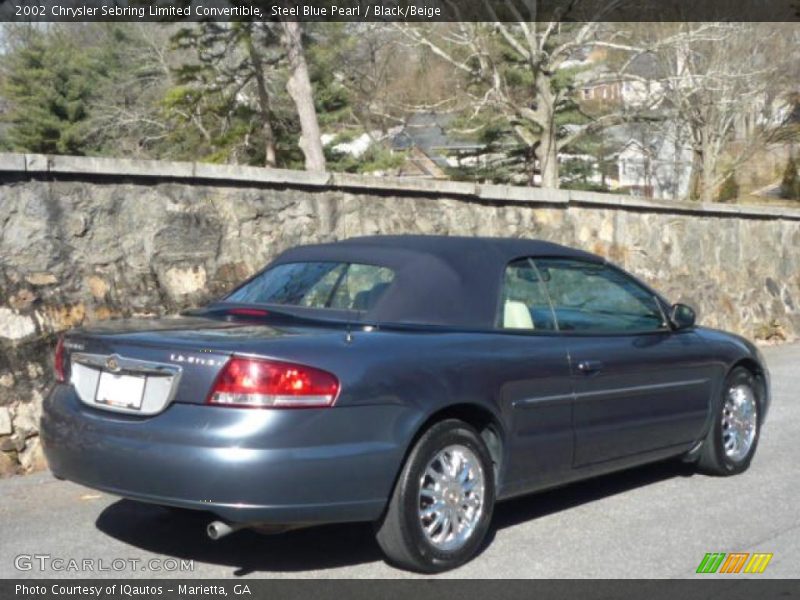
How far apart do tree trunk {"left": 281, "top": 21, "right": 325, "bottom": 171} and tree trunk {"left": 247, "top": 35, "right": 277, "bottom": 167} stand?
3009 mm

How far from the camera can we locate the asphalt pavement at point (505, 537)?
17.5 feet

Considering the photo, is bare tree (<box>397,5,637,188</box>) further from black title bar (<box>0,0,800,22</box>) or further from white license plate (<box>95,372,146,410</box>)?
white license plate (<box>95,372,146,410</box>)

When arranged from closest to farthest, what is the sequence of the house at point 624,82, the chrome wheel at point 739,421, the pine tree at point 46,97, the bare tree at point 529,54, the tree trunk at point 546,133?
the chrome wheel at point 739,421
the bare tree at point 529,54
the house at point 624,82
the tree trunk at point 546,133
the pine tree at point 46,97

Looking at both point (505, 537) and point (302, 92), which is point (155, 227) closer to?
point (505, 537)

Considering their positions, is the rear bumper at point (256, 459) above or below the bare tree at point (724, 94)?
below

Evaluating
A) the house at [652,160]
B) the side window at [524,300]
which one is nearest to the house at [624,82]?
the house at [652,160]

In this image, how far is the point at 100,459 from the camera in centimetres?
495

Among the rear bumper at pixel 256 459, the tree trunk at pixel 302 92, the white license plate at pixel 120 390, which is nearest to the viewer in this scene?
the rear bumper at pixel 256 459

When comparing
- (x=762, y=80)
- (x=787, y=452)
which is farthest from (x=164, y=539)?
(x=762, y=80)

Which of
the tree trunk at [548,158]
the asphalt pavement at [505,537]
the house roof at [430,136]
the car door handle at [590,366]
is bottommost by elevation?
the asphalt pavement at [505,537]

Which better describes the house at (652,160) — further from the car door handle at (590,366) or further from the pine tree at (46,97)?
the car door handle at (590,366)

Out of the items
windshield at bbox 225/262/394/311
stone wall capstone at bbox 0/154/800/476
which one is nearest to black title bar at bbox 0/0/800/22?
stone wall capstone at bbox 0/154/800/476

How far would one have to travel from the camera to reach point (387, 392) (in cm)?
498

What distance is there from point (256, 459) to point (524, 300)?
2.00 m
